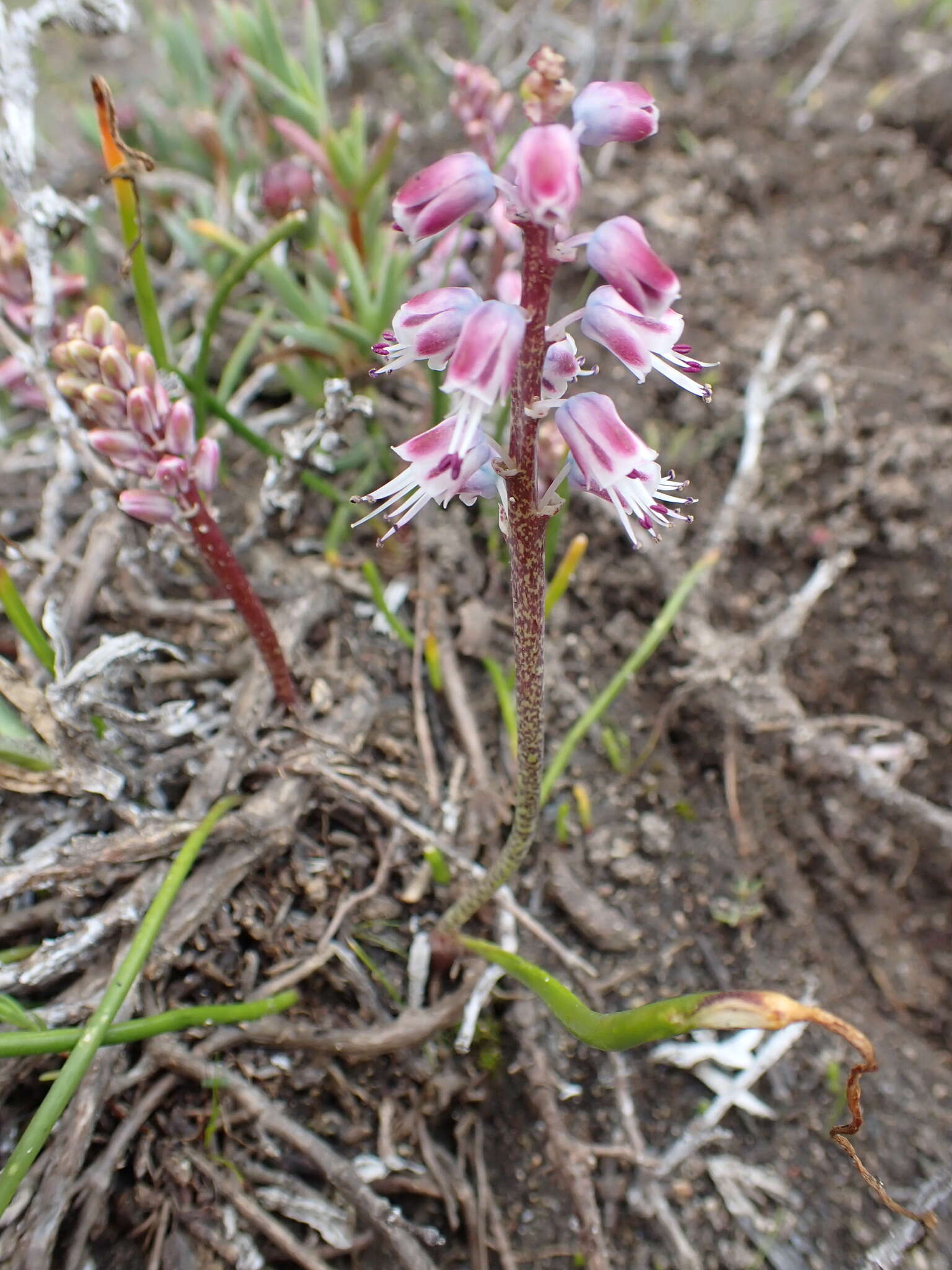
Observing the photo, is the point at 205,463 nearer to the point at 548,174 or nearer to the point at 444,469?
the point at 444,469

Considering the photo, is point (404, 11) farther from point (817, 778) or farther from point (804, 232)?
point (817, 778)

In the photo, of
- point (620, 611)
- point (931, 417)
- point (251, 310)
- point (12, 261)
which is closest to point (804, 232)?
point (931, 417)

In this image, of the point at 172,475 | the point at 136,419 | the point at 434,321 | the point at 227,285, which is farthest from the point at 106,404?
the point at 434,321

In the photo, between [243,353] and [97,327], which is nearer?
[97,327]

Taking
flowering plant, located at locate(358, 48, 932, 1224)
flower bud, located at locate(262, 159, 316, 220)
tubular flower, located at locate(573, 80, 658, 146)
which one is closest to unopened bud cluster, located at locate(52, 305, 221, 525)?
flowering plant, located at locate(358, 48, 932, 1224)

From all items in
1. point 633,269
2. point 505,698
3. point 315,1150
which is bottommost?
point 315,1150

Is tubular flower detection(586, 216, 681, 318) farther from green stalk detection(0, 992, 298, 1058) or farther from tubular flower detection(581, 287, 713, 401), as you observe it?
green stalk detection(0, 992, 298, 1058)
